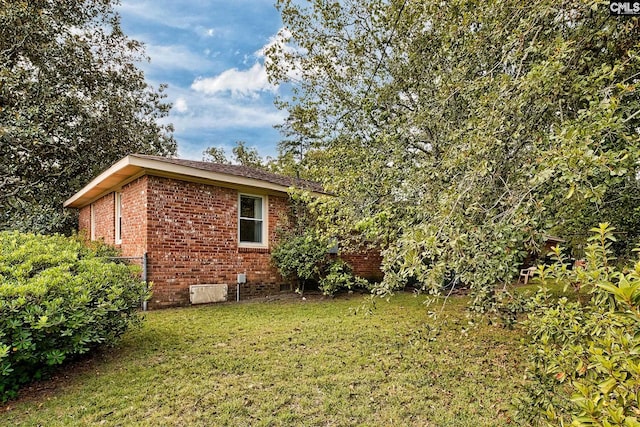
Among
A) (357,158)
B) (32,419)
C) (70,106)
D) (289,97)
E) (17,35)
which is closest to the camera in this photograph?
(32,419)

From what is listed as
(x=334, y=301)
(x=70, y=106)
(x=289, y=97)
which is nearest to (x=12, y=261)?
(x=334, y=301)

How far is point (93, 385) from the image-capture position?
3.89m

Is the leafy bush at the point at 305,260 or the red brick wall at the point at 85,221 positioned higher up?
the red brick wall at the point at 85,221

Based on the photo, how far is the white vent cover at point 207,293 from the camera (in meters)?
8.65

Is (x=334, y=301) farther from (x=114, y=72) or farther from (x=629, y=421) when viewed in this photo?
(x=114, y=72)

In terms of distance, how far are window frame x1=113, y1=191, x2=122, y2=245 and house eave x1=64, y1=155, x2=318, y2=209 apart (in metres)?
0.26

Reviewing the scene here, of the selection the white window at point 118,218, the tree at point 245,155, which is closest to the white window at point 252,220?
the white window at point 118,218

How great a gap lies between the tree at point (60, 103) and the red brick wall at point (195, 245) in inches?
221

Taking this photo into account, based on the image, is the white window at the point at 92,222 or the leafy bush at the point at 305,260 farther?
the white window at the point at 92,222

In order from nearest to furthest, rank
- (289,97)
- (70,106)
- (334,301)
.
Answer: (334,301)
(289,97)
(70,106)

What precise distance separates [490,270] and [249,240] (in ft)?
25.6

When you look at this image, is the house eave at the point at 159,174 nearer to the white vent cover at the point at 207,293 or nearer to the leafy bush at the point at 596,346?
the white vent cover at the point at 207,293

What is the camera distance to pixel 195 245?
8.89 m
